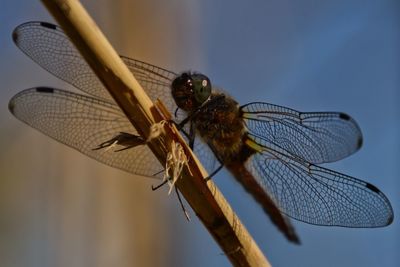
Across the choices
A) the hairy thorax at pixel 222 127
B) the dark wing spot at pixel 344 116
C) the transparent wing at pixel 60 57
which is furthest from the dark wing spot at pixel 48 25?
the dark wing spot at pixel 344 116

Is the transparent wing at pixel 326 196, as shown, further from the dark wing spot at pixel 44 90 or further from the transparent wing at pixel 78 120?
the dark wing spot at pixel 44 90

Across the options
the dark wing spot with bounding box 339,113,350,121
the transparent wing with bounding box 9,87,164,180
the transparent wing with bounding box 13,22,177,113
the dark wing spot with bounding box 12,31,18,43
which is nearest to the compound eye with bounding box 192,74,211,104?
the transparent wing with bounding box 13,22,177,113

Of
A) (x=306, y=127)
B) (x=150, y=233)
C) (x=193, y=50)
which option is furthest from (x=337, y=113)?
(x=193, y=50)

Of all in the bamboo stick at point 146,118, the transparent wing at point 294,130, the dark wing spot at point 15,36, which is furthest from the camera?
the transparent wing at point 294,130

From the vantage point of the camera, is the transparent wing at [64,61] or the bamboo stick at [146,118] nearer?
the bamboo stick at [146,118]

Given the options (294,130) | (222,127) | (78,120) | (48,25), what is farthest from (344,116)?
(48,25)

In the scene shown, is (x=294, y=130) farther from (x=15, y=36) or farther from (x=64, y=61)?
(x=15, y=36)
